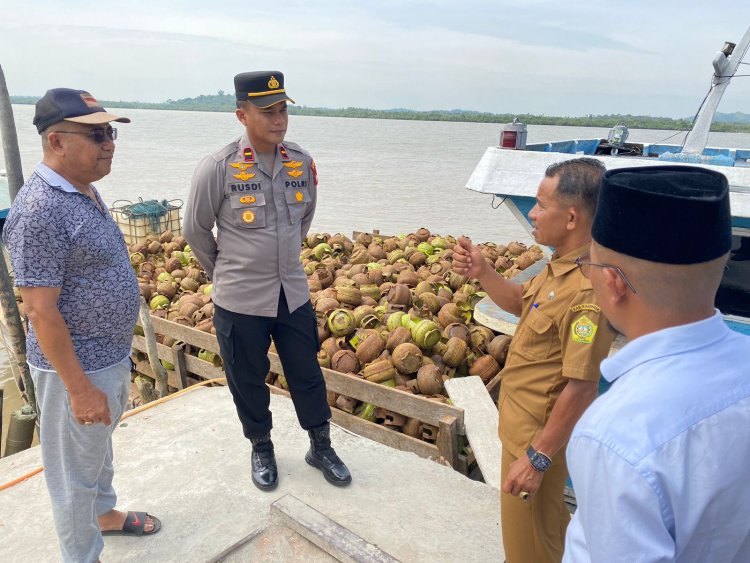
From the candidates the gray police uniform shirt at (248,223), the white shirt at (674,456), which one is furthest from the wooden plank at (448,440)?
the white shirt at (674,456)

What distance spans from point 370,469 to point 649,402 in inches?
109

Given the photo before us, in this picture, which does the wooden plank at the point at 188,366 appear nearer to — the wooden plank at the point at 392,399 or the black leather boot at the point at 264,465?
the wooden plank at the point at 392,399

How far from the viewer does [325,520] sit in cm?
281

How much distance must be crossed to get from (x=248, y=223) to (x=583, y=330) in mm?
1805

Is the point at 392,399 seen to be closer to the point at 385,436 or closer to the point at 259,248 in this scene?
the point at 385,436

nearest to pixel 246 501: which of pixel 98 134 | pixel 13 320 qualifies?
pixel 98 134

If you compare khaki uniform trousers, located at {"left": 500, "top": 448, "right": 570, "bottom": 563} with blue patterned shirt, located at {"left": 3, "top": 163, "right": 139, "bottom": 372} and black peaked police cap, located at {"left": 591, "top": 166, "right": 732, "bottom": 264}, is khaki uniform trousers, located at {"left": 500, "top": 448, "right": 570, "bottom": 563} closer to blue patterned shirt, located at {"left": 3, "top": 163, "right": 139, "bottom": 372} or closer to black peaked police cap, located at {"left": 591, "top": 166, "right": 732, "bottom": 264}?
black peaked police cap, located at {"left": 591, "top": 166, "right": 732, "bottom": 264}

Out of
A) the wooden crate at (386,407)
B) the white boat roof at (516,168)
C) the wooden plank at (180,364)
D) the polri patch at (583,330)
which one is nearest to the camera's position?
the polri patch at (583,330)

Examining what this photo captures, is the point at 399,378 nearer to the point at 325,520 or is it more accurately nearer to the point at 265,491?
the point at 265,491

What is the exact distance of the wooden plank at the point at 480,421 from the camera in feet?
12.0

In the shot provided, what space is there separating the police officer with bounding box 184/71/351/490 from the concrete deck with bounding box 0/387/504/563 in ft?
0.67

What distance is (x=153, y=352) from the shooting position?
564cm

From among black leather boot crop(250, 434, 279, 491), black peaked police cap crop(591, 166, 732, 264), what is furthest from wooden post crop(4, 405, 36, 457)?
black peaked police cap crop(591, 166, 732, 264)

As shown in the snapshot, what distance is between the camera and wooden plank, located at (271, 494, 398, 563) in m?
2.57
